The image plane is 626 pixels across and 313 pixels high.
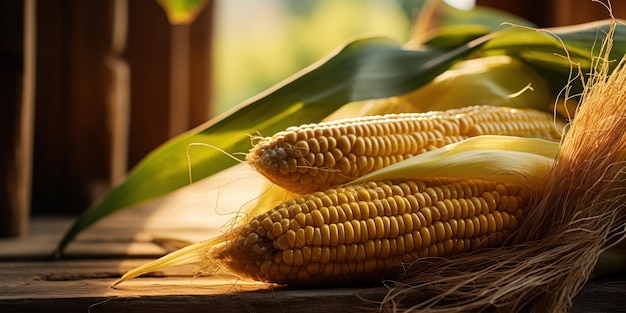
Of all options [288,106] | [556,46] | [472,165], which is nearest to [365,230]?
[472,165]

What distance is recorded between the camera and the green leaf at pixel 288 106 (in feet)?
2.36

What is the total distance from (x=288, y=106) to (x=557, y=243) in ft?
0.96

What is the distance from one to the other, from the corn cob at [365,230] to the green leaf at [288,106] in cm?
16

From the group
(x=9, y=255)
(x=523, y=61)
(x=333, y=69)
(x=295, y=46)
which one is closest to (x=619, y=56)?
(x=523, y=61)

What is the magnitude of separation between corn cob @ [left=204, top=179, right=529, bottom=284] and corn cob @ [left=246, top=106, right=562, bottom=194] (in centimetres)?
3

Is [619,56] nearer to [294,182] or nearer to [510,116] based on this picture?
[510,116]

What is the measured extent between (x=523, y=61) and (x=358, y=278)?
1.26 feet

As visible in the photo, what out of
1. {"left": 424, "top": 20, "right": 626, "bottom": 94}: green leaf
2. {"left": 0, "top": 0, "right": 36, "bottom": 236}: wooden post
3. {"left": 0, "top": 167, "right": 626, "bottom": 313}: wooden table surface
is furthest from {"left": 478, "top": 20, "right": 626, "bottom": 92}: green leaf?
{"left": 0, "top": 0, "right": 36, "bottom": 236}: wooden post

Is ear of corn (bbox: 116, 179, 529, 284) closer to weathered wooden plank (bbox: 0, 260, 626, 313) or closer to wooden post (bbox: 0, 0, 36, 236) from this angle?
weathered wooden plank (bbox: 0, 260, 626, 313)

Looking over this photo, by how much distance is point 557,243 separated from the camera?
579 millimetres

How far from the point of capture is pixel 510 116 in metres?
0.72

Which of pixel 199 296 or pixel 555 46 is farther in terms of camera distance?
pixel 555 46

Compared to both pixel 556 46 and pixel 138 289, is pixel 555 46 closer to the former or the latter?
pixel 556 46

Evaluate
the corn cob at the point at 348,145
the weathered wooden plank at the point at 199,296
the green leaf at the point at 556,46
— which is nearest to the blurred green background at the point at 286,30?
the green leaf at the point at 556,46
